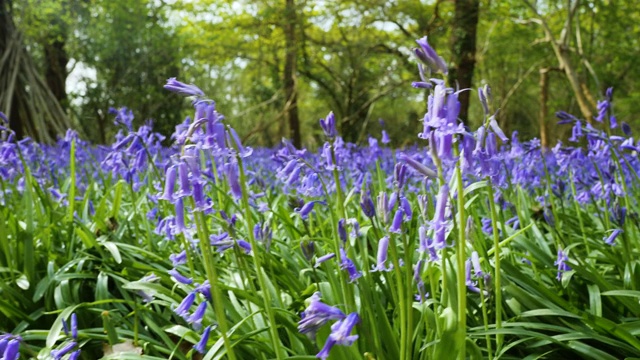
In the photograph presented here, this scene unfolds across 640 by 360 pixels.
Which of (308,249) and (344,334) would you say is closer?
(344,334)

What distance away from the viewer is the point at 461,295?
4.61 ft

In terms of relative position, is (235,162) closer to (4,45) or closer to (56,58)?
(4,45)

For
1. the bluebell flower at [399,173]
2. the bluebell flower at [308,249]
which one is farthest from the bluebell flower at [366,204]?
the bluebell flower at [308,249]

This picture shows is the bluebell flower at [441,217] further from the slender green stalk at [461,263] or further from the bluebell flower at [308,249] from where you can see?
the bluebell flower at [308,249]

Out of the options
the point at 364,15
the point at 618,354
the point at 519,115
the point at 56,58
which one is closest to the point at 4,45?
the point at 364,15

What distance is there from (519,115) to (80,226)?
3311 centimetres

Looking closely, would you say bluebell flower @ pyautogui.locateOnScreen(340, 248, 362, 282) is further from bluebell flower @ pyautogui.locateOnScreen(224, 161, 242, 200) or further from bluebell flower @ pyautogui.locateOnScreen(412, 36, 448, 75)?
bluebell flower @ pyautogui.locateOnScreen(412, 36, 448, 75)

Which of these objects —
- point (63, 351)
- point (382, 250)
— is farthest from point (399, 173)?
point (63, 351)

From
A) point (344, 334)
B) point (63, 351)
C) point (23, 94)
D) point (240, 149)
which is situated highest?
point (23, 94)

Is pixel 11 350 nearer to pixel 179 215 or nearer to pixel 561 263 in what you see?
pixel 179 215

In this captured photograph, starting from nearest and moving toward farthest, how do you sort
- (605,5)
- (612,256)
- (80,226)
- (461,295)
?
(461,295) < (612,256) < (80,226) < (605,5)

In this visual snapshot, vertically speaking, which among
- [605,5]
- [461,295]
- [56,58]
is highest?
[56,58]

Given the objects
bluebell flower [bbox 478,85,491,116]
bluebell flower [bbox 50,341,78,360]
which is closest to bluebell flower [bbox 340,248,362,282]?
bluebell flower [bbox 478,85,491,116]

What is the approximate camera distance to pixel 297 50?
16.9m
